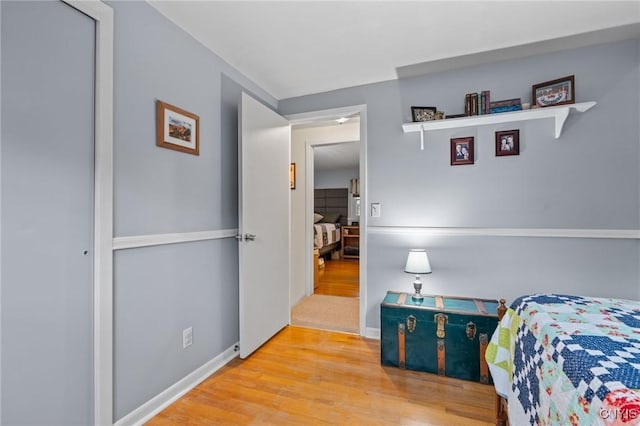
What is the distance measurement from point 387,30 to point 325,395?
2267 millimetres

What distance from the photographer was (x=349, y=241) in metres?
6.65

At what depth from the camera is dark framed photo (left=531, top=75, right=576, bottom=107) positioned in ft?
6.22

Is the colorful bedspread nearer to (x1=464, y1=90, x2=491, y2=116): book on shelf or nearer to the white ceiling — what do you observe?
(x1=464, y1=90, x2=491, y2=116): book on shelf

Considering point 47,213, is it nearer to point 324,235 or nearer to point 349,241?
point 324,235

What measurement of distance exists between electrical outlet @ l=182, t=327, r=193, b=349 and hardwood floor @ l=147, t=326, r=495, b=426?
0.91 feet

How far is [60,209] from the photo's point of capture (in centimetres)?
117

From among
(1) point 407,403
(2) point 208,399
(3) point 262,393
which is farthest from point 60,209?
(1) point 407,403

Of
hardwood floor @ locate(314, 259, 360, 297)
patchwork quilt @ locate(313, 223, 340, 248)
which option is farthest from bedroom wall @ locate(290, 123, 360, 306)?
patchwork quilt @ locate(313, 223, 340, 248)

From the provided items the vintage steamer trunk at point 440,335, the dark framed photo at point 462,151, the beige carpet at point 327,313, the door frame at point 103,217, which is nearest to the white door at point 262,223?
the beige carpet at point 327,313

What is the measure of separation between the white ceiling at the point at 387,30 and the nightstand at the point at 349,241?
→ 15.1 feet

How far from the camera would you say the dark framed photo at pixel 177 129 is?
5.23ft

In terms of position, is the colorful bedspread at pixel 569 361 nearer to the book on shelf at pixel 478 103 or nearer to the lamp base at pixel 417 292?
the lamp base at pixel 417 292

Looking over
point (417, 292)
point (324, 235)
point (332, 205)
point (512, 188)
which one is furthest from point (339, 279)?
point (332, 205)

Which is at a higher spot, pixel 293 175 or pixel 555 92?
pixel 555 92
